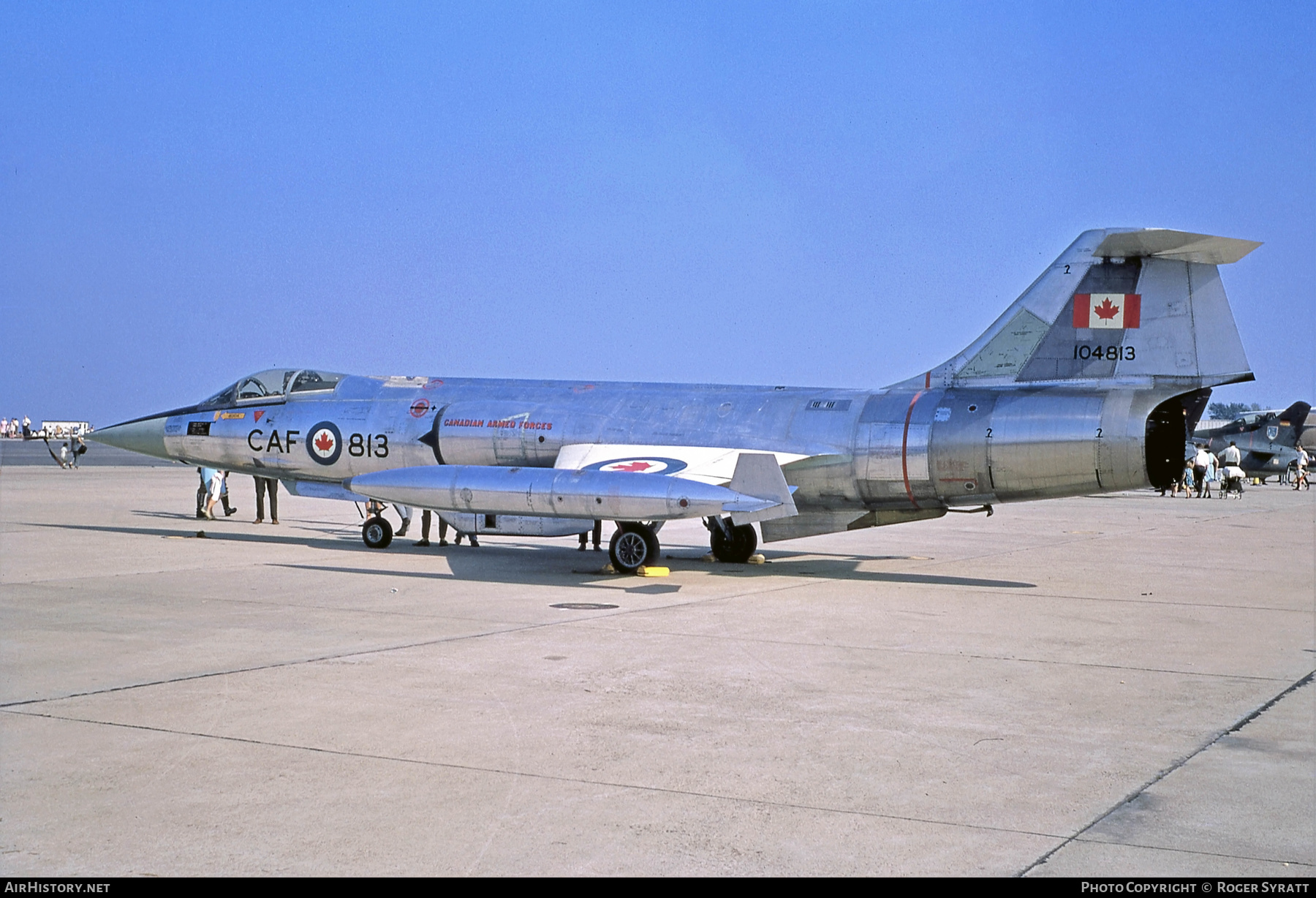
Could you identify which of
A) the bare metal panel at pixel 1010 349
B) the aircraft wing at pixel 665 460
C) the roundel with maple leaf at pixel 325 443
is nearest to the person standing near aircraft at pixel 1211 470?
the bare metal panel at pixel 1010 349

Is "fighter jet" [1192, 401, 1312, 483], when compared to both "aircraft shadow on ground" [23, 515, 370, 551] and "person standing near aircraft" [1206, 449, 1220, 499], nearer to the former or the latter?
"person standing near aircraft" [1206, 449, 1220, 499]

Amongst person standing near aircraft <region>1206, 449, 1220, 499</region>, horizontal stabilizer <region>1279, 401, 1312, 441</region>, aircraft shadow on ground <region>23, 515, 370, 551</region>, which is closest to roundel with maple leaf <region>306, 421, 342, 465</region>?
aircraft shadow on ground <region>23, 515, 370, 551</region>

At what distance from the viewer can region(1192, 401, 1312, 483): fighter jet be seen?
55.6 m

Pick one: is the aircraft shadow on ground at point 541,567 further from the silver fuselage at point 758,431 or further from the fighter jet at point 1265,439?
the fighter jet at point 1265,439

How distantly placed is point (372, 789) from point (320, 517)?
22.4 metres

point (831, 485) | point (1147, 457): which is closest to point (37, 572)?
point (831, 485)

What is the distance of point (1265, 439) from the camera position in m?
56.9

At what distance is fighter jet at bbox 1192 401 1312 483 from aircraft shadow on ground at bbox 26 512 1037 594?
4437cm

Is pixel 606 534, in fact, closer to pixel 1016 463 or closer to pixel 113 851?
pixel 1016 463

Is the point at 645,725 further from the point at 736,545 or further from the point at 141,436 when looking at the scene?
the point at 141,436

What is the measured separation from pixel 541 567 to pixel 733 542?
2942mm

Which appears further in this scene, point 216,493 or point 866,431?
point 216,493

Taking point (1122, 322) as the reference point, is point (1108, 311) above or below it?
above

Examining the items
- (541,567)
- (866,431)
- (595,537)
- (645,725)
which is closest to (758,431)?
(866,431)
